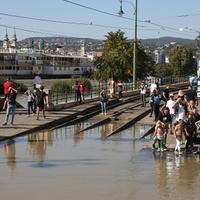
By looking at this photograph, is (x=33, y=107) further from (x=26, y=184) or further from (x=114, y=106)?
(x=26, y=184)

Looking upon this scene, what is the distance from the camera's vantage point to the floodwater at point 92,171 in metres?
12.3

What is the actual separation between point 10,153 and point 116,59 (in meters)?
45.5

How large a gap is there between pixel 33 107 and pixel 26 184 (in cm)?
1691

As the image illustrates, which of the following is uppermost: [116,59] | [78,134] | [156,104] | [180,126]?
[116,59]

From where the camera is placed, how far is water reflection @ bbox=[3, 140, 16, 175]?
52.1 ft

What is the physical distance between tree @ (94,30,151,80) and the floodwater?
40.9m

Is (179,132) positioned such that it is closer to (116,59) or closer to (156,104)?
(156,104)

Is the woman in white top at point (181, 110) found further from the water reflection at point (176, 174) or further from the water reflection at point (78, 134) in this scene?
the water reflection at point (78, 134)

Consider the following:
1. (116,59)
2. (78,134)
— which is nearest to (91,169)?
(78,134)

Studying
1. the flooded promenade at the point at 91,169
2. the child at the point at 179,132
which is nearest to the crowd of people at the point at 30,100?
the flooded promenade at the point at 91,169

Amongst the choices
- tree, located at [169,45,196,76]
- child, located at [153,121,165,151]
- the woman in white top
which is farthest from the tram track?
tree, located at [169,45,196,76]

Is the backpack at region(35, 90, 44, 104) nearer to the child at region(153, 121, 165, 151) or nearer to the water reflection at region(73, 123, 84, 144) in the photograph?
the water reflection at region(73, 123, 84, 144)

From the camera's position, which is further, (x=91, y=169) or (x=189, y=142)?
(x=189, y=142)

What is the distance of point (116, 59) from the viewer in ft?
208
